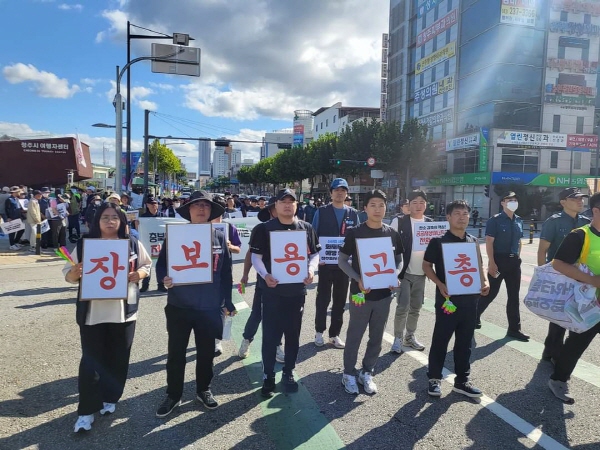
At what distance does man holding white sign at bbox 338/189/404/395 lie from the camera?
4.11 metres

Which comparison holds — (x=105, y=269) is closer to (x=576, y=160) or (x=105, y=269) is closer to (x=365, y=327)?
(x=365, y=327)

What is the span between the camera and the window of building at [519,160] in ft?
136

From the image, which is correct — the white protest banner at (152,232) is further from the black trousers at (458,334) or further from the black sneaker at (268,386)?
the black trousers at (458,334)

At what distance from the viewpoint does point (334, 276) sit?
5.45 m

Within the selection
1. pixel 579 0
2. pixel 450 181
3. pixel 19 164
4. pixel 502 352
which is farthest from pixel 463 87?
pixel 502 352

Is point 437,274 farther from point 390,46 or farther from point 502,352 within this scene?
point 390,46

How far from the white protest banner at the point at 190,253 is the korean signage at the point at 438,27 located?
166 feet

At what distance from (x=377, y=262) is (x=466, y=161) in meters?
43.8

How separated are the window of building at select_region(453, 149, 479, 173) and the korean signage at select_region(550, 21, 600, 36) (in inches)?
563

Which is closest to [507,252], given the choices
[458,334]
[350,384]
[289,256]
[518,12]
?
[458,334]

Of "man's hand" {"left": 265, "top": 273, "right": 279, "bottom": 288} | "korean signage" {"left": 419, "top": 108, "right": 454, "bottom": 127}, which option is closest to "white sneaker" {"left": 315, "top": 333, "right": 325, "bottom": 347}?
"man's hand" {"left": 265, "top": 273, "right": 279, "bottom": 288}

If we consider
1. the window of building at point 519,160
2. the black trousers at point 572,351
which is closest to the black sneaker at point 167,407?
the black trousers at point 572,351

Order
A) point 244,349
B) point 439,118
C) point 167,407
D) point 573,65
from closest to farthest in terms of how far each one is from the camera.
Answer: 1. point 167,407
2. point 244,349
3. point 573,65
4. point 439,118

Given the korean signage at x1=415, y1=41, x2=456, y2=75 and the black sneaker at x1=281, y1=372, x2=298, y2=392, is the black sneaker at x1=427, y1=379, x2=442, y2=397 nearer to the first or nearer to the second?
the black sneaker at x1=281, y1=372, x2=298, y2=392
